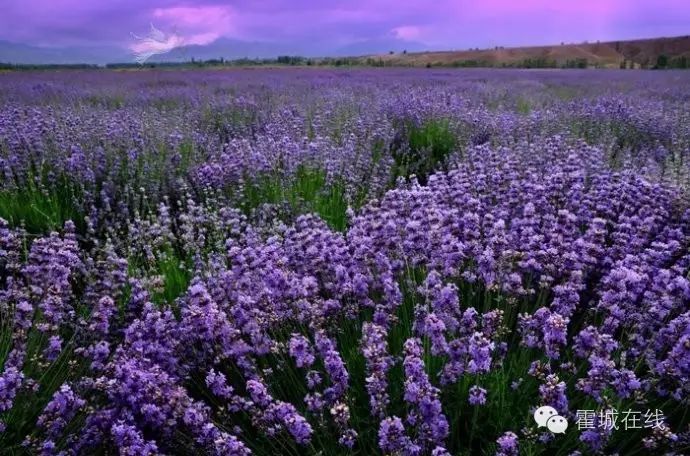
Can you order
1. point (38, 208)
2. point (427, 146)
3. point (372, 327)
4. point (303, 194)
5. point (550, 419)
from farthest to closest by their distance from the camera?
point (427, 146), point (303, 194), point (38, 208), point (372, 327), point (550, 419)

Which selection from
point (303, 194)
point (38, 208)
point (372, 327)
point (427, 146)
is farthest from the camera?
point (427, 146)

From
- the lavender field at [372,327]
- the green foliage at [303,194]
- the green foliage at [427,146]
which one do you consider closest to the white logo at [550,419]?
the lavender field at [372,327]

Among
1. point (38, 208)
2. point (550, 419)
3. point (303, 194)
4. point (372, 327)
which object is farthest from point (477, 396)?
point (38, 208)

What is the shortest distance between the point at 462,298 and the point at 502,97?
27.4 feet

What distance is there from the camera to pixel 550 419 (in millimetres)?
1682

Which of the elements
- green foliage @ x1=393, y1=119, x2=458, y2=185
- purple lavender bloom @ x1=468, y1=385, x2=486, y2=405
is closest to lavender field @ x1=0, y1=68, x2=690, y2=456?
purple lavender bloom @ x1=468, y1=385, x2=486, y2=405

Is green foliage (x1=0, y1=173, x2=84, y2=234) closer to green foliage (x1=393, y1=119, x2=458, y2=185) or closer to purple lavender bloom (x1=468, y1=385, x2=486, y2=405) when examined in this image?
green foliage (x1=393, y1=119, x2=458, y2=185)

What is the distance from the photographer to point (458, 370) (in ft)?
6.04

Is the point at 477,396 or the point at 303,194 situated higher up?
the point at 303,194

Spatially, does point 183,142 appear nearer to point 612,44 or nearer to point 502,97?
point 502,97

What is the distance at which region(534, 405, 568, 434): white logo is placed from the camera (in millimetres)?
1666

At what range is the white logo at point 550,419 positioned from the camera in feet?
5.47

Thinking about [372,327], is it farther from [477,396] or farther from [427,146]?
[427,146]

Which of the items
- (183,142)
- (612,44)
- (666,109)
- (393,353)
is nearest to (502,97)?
(666,109)
